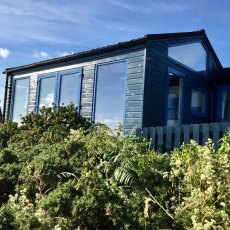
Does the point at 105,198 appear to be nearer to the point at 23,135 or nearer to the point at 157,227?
the point at 157,227

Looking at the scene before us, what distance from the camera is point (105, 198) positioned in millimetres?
3443

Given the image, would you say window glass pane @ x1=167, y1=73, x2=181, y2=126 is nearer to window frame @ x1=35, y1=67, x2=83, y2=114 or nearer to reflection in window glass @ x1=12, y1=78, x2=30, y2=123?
window frame @ x1=35, y1=67, x2=83, y2=114

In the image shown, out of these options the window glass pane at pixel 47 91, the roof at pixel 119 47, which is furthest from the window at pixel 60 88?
the roof at pixel 119 47

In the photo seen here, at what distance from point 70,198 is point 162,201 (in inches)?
31.9

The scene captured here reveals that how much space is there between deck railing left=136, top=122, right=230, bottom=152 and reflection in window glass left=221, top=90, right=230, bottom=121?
17.1 feet

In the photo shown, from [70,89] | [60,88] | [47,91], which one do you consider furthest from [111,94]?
[47,91]

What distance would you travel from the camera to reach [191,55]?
12.6 meters

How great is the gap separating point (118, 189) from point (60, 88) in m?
9.46

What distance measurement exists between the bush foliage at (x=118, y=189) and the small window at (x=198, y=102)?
8552 mm

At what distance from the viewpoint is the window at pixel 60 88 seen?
1212 centimetres

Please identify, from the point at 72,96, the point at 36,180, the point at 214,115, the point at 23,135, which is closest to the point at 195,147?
the point at 36,180

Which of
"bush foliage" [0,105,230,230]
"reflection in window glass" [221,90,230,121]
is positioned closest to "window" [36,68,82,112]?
"reflection in window glass" [221,90,230,121]

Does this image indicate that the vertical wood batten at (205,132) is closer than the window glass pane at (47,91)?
Yes

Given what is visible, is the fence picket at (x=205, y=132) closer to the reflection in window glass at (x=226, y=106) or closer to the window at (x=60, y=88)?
the window at (x=60, y=88)
